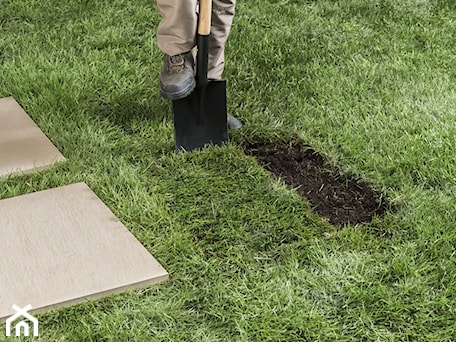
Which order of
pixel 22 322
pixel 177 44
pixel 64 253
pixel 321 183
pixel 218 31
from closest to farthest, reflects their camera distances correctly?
pixel 22 322, pixel 64 253, pixel 321 183, pixel 177 44, pixel 218 31

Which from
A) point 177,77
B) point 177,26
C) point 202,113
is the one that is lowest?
point 202,113

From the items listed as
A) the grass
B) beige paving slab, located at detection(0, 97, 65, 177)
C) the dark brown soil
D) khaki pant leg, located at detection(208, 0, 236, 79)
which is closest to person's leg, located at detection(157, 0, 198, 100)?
khaki pant leg, located at detection(208, 0, 236, 79)

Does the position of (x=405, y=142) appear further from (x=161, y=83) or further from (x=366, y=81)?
(x=161, y=83)

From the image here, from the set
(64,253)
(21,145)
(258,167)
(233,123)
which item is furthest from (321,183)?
(21,145)

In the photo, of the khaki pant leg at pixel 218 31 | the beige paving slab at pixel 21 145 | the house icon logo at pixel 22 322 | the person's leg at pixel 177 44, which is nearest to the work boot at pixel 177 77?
the person's leg at pixel 177 44

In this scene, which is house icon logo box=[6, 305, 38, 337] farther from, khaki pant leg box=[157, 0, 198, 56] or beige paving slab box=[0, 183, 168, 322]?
khaki pant leg box=[157, 0, 198, 56]

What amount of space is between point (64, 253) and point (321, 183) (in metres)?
1.00

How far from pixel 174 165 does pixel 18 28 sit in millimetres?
1691

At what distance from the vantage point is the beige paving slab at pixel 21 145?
3073mm

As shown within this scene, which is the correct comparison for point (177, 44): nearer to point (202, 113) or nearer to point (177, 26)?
point (177, 26)

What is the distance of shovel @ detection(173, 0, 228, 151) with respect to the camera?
3.16m

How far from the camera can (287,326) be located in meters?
2.30

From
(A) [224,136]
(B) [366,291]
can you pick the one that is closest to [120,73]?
(A) [224,136]

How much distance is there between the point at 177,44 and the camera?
124 inches
